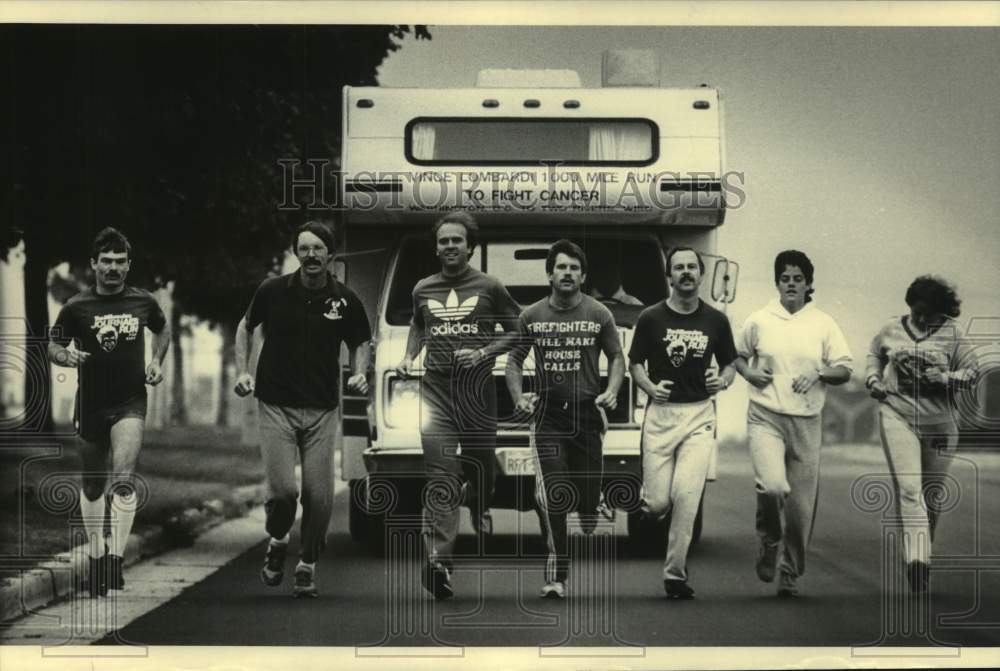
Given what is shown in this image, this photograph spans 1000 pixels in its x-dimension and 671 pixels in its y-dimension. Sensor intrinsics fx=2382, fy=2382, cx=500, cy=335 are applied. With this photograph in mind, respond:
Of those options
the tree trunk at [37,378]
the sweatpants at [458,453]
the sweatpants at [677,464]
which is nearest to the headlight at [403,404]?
the sweatpants at [458,453]

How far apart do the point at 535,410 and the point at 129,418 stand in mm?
1861

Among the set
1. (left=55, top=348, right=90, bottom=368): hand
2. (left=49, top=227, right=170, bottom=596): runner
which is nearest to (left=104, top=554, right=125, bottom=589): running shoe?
(left=49, top=227, right=170, bottom=596): runner

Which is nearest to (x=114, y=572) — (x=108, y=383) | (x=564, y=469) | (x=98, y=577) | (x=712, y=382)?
(x=98, y=577)

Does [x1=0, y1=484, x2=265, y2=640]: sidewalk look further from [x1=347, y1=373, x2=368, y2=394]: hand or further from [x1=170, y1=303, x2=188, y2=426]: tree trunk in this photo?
[x1=347, y1=373, x2=368, y2=394]: hand

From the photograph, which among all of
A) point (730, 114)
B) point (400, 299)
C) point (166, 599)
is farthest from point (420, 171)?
point (166, 599)

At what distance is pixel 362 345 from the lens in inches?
437

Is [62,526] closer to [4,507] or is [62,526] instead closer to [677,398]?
[4,507]

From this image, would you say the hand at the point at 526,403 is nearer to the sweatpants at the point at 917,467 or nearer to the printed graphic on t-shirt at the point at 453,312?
the printed graphic on t-shirt at the point at 453,312

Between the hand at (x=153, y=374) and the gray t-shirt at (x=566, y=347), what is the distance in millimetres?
1625

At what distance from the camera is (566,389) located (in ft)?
36.1

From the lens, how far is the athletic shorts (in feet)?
35.7

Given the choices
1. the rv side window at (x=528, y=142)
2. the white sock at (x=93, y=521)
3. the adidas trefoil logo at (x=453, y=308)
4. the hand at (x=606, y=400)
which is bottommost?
the white sock at (x=93, y=521)

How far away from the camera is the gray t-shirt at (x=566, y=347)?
1098 cm

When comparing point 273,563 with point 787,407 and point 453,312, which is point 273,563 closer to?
point 453,312
